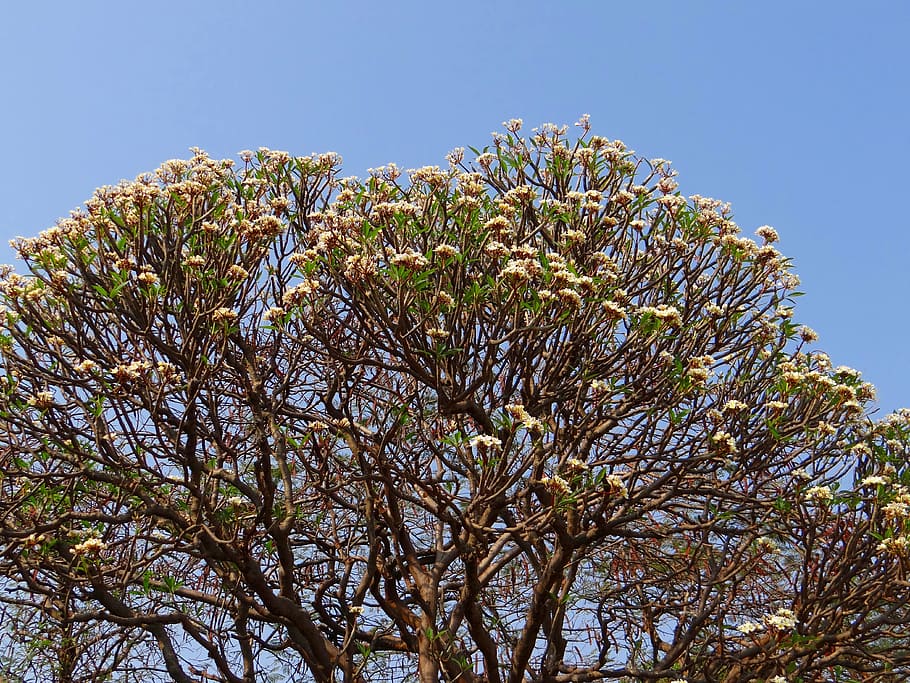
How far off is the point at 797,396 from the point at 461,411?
2.83 meters

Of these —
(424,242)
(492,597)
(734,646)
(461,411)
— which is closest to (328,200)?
(424,242)

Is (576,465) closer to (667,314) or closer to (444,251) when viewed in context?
(667,314)

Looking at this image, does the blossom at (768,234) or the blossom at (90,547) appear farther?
the blossom at (768,234)

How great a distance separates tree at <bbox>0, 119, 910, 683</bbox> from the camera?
6980mm

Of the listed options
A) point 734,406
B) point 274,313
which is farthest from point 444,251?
point 734,406

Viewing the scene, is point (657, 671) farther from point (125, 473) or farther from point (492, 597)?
point (125, 473)

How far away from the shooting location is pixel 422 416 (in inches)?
315

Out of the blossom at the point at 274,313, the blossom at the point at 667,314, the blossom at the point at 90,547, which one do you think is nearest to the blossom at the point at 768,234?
the blossom at the point at 667,314

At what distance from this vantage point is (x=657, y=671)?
7859 mm

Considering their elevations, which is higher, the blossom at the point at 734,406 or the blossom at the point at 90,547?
the blossom at the point at 734,406

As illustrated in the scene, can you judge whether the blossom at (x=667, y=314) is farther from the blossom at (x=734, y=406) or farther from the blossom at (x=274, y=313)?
the blossom at (x=274, y=313)

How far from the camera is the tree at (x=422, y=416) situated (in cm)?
698

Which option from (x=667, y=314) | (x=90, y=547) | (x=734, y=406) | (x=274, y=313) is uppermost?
(x=274, y=313)

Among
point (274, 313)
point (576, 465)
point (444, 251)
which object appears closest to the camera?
point (576, 465)
